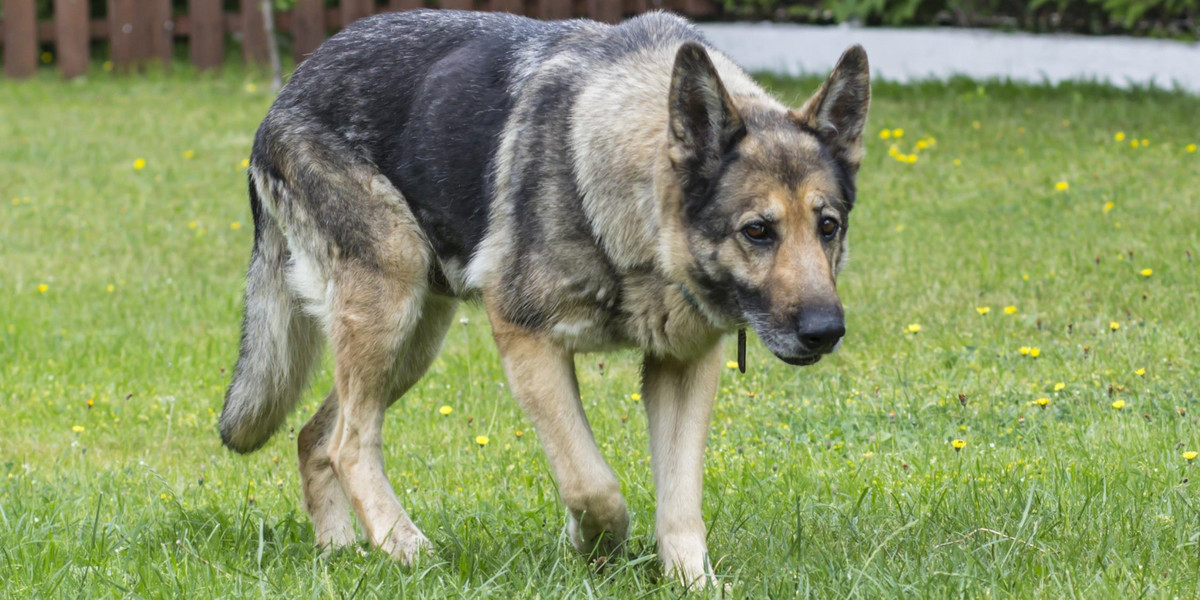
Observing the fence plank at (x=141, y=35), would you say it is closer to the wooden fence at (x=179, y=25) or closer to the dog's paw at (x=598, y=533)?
the wooden fence at (x=179, y=25)

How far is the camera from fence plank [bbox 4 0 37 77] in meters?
14.4

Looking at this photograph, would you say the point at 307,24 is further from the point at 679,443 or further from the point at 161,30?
the point at 679,443

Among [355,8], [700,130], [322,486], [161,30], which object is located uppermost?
[700,130]

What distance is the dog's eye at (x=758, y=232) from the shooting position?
3635 millimetres

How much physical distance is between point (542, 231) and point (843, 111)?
37.1 inches

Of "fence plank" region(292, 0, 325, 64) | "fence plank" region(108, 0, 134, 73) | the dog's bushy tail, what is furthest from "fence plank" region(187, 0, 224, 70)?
the dog's bushy tail

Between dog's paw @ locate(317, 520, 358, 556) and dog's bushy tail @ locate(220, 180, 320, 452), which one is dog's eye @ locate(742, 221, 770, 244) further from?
dog's bushy tail @ locate(220, 180, 320, 452)

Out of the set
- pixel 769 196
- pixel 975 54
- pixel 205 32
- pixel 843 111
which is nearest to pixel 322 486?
pixel 769 196

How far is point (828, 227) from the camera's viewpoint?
367 cm

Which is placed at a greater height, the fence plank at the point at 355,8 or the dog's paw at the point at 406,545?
the dog's paw at the point at 406,545

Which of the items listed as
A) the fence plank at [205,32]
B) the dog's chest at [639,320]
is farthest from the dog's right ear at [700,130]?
the fence plank at [205,32]

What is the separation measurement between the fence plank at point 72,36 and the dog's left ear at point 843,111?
40.9 feet

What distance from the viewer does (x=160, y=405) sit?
585 cm

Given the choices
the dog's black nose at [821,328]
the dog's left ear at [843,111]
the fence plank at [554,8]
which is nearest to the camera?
the dog's black nose at [821,328]
